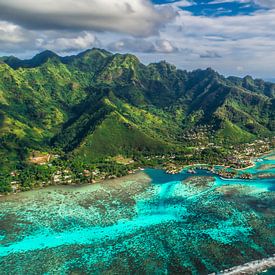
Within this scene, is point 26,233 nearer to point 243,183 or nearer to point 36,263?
point 36,263

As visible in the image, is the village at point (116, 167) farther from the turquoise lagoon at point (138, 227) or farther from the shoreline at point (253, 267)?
the shoreline at point (253, 267)

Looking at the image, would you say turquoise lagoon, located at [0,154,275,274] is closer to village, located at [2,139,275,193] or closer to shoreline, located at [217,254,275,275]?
shoreline, located at [217,254,275,275]

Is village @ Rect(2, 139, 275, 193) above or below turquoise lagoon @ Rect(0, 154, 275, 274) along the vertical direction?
below

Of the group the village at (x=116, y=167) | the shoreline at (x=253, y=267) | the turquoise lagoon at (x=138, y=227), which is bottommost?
the village at (x=116, y=167)

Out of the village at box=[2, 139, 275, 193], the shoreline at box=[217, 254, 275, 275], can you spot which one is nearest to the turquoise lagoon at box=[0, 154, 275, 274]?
the shoreline at box=[217, 254, 275, 275]

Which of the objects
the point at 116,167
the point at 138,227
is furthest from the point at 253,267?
the point at 116,167

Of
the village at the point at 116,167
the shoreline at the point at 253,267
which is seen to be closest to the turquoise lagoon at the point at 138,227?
the shoreline at the point at 253,267

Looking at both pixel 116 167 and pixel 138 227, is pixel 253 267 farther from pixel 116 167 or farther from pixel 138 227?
pixel 116 167

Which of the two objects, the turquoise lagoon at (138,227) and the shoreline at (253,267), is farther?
the turquoise lagoon at (138,227)
